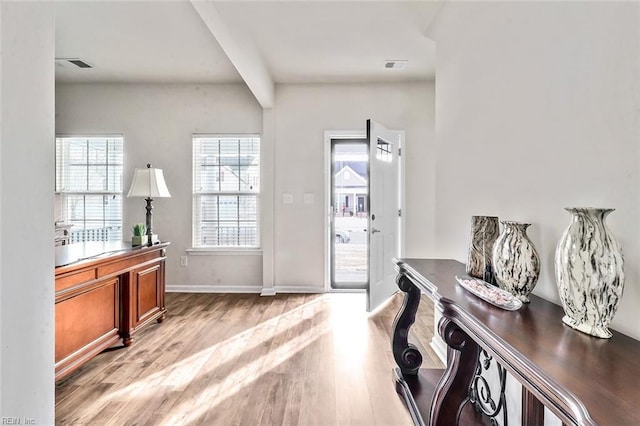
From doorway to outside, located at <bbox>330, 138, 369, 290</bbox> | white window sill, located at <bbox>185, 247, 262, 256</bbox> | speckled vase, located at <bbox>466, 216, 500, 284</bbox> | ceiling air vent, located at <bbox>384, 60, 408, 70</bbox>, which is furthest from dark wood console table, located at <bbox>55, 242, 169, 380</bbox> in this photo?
ceiling air vent, located at <bbox>384, 60, 408, 70</bbox>

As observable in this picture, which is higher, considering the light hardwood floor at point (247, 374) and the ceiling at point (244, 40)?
the ceiling at point (244, 40)

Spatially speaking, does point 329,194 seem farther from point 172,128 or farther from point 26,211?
point 26,211

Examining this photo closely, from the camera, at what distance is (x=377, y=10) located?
2.43 meters

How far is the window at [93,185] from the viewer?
4.11 metres

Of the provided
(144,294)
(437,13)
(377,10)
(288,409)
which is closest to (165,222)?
(144,294)

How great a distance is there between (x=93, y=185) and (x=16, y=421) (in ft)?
13.6

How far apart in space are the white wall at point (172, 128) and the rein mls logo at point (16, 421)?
10.8 feet

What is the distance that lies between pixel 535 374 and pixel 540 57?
1.20 meters

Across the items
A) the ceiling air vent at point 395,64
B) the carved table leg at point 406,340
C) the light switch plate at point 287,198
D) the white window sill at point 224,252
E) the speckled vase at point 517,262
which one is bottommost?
the carved table leg at point 406,340

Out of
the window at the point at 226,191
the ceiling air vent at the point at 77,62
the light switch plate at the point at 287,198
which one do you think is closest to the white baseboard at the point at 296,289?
the window at the point at 226,191

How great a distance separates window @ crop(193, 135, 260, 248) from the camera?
4.10 m

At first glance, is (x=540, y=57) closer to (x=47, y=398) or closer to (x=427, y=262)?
(x=427, y=262)

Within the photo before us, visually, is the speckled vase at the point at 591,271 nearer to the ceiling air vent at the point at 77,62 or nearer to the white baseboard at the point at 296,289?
the white baseboard at the point at 296,289

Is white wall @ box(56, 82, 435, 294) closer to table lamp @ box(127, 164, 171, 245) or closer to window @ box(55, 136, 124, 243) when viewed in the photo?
window @ box(55, 136, 124, 243)
